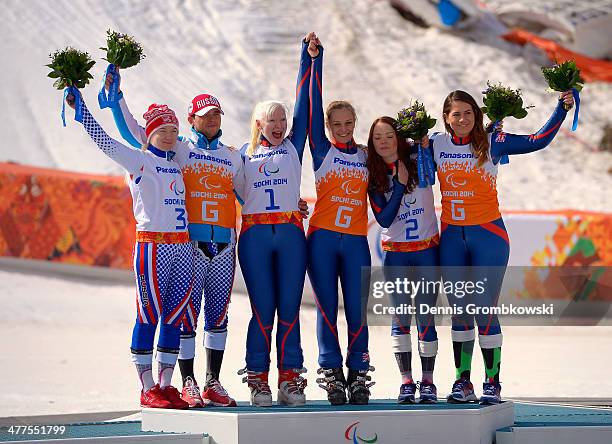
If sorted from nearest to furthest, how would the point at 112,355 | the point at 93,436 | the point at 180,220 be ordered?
the point at 93,436 < the point at 180,220 < the point at 112,355

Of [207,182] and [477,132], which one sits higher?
[477,132]

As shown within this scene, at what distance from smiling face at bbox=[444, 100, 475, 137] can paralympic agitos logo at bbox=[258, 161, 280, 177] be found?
125 cm

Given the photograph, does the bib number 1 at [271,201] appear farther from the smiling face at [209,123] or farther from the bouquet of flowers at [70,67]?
the bouquet of flowers at [70,67]

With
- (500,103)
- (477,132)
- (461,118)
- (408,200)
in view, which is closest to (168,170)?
(408,200)

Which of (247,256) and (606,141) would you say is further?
(606,141)

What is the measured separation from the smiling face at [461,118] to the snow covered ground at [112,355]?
3.58 metres

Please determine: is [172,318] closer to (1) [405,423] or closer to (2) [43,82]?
(1) [405,423]

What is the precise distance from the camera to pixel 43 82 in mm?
24953

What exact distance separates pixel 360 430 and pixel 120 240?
10.3 m

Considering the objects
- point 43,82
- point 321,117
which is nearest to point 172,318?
point 321,117

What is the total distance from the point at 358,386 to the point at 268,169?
1563 mm

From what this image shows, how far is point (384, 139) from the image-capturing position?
24.8 ft

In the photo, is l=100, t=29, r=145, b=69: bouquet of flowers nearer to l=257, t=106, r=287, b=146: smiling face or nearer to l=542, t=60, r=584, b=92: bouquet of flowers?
l=257, t=106, r=287, b=146: smiling face

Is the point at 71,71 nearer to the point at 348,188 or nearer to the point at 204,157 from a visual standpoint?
the point at 204,157
